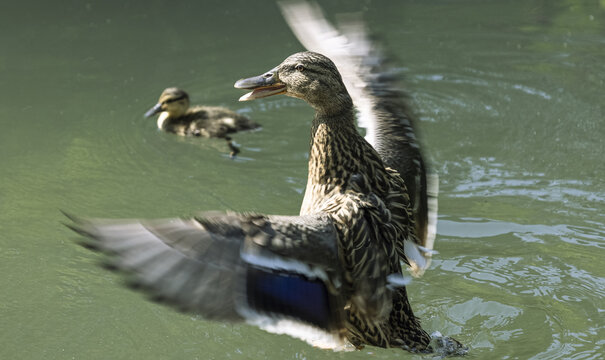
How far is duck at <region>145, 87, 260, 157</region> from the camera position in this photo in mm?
6047

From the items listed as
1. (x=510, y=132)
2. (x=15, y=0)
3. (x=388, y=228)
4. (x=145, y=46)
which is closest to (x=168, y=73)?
(x=145, y=46)

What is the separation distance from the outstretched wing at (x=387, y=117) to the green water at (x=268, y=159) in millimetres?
171

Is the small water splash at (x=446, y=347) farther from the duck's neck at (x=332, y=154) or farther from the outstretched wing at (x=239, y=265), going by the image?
the duck's neck at (x=332, y=154)

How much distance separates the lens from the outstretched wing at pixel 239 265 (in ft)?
8.50

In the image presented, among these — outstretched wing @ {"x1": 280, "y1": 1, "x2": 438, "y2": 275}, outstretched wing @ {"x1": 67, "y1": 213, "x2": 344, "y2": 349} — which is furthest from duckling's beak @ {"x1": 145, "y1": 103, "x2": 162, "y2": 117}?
outstretched wing @ {"x1": 67, "y1": 213, "x2": 344, "y2": 349}

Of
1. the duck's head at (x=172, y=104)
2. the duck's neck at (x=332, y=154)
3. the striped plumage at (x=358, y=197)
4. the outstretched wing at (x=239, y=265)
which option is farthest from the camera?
the duck's head at (x=172, y=104)

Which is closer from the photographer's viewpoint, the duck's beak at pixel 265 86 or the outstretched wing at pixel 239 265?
the outstretched wing at pixel 239 265

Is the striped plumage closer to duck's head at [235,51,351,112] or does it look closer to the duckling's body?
duck's head at [235,51,351,112]

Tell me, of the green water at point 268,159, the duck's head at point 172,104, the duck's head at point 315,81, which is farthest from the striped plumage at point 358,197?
the duck's head at point 172,104

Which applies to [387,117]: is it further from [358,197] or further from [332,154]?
[358,197]

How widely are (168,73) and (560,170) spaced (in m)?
3.63

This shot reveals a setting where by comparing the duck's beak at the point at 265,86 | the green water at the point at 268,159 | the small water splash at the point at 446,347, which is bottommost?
the small water splash at the point at 446,347

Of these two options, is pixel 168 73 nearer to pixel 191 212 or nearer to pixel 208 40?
pixel 208 40

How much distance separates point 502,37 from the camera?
782 cm
